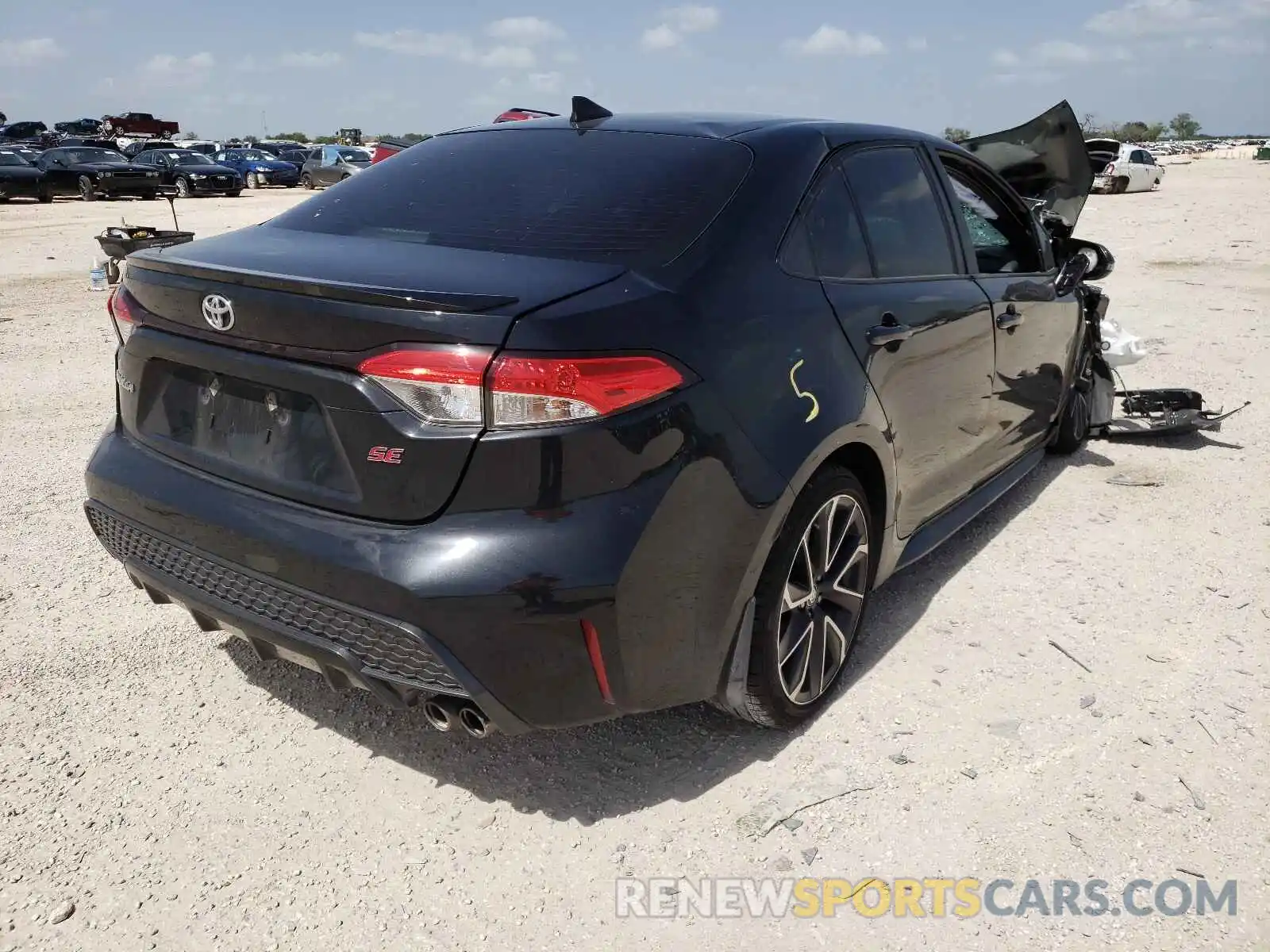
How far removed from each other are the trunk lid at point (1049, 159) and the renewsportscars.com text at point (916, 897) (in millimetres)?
4218

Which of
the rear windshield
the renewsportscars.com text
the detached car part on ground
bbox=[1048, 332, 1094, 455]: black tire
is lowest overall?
the renewsportscars.com text

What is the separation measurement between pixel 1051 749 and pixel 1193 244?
15693mm

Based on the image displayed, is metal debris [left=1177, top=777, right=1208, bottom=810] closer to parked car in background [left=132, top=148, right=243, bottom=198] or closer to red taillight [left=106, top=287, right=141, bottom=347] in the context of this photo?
red taillight [left=106, top=287, right=141, bottom=347]

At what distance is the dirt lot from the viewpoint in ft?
7.16

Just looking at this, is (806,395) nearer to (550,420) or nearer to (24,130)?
(550,420)

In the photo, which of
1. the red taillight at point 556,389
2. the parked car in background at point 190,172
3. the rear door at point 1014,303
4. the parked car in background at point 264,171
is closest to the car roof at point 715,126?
the rear door at point 1014,303

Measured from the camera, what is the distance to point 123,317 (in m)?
2.68

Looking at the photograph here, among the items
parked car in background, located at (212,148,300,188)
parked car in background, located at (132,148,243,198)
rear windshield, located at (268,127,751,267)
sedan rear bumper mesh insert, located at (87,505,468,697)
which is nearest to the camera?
sedan rear bumper mesh insert, located at (87,505,468,697)

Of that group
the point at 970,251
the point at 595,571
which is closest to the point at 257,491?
the point at 595,571

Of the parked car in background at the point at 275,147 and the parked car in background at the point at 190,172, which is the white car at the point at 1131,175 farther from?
the parked car in background at the point at 275,147

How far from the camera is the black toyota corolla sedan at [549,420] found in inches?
81.0

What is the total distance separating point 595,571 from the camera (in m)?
2.07

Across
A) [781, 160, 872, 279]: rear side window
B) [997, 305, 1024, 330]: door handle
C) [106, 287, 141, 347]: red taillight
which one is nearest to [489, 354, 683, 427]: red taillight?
[781, 160, 872, 279]: rear side window

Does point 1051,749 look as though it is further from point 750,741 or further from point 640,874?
point 640,874
